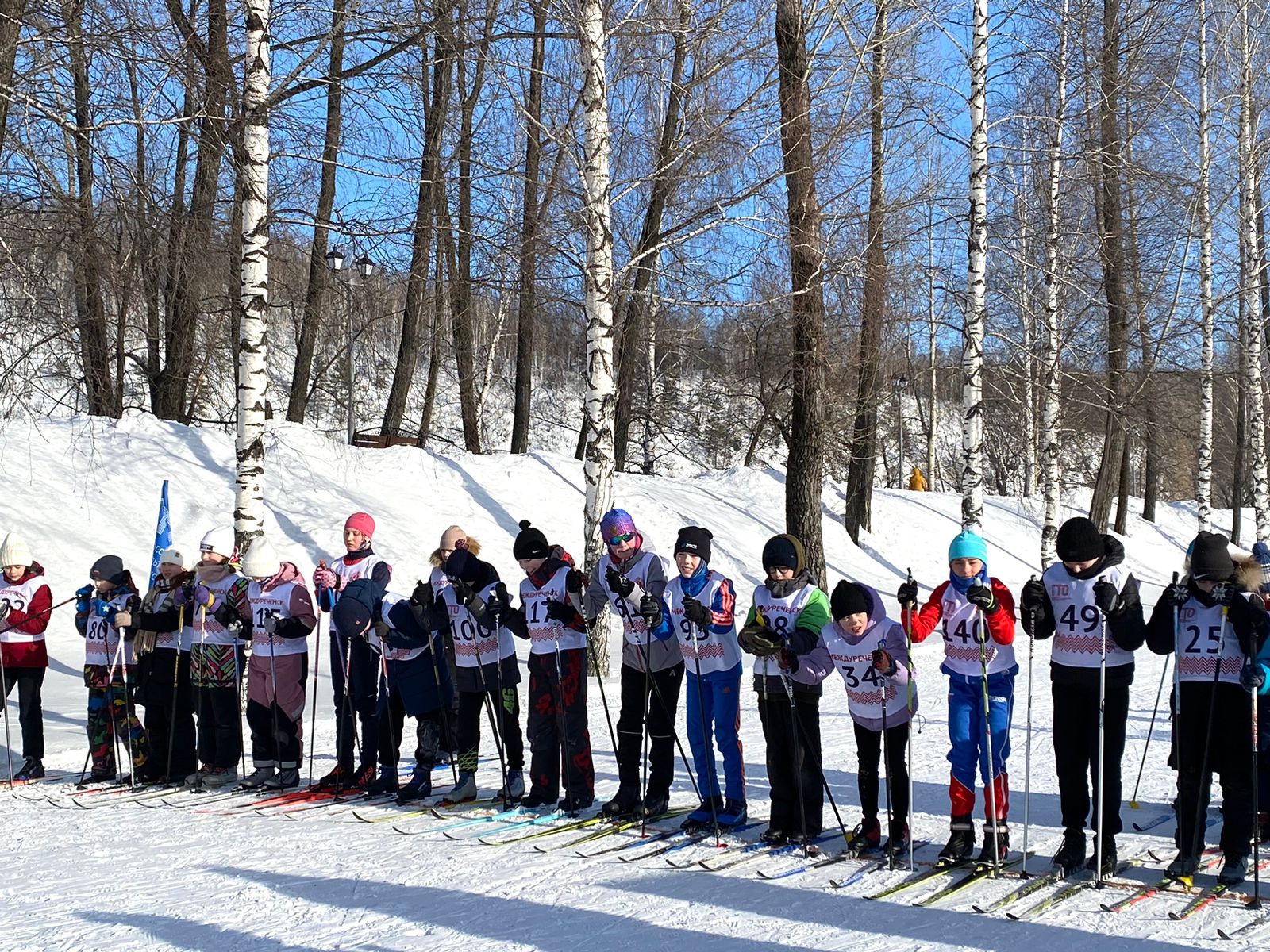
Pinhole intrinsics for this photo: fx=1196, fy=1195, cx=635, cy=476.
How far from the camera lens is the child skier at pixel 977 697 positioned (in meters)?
5.76

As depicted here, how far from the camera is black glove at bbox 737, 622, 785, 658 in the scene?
19.6ft

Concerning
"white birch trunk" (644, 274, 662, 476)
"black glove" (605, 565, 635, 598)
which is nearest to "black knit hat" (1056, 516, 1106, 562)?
"black glove" (605, 565, 635, 598)

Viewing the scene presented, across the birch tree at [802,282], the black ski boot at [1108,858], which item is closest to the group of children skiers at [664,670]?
the black ski boot at [1108,858]

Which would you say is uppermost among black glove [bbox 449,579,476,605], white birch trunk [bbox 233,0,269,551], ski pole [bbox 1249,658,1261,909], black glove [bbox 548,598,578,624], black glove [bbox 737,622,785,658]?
white birch trunk [bbox 233,0,269,551]

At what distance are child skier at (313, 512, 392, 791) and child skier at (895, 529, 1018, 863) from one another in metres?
3.58

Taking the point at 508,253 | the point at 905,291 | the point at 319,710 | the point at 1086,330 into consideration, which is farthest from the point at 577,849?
the point at 1086,330

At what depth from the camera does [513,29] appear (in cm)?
1088

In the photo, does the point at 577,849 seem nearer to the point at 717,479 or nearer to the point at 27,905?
the point at 27,905

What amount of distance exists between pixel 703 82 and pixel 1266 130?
43.3 ft

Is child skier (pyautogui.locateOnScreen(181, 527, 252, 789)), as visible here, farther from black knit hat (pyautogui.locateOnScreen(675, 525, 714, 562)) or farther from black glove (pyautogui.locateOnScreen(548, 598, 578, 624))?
black knit hat (pyautogui.locateOnScreen(675, 525, 714, 562))

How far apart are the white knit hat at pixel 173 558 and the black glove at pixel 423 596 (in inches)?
81.3

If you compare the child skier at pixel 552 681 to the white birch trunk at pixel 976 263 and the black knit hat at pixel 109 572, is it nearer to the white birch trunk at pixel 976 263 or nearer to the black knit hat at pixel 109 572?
the black knit hat at pixel 109 572

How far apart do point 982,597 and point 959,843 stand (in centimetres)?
122

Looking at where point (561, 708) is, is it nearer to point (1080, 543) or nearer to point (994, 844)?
point (994, 844)
